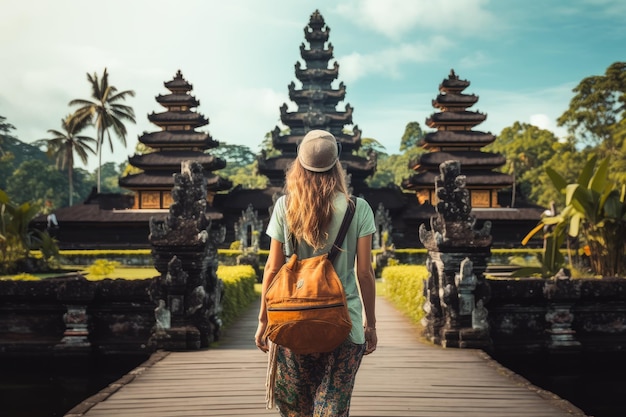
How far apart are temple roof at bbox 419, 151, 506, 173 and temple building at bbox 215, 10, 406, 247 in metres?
2.47

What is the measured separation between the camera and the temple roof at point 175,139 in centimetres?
3656

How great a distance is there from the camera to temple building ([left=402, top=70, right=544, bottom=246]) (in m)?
33.7

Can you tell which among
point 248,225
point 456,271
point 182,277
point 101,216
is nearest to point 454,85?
point 248,225

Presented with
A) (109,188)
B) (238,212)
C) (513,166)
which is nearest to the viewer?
(238,212)

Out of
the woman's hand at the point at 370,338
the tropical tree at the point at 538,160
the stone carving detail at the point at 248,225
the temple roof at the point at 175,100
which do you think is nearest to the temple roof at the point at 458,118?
the tropical tree at the point at 538,160

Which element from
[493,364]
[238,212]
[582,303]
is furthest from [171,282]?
[238,212]

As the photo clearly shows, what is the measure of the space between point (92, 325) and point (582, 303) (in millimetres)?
7630

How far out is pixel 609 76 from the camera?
43094mm

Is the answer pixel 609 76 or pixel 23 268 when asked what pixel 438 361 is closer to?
pixel 23 268

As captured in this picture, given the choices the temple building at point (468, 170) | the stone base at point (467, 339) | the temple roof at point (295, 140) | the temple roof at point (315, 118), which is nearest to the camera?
the stone base at point (467, 339)

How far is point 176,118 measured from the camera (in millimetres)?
37531

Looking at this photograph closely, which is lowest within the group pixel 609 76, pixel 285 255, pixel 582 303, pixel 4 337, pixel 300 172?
pixel 4 337

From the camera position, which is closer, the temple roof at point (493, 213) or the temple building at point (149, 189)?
the temple building at point (149, 189)

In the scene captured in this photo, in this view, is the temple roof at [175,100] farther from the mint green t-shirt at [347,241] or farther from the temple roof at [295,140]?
the mint green t-shirt at [347,241]
